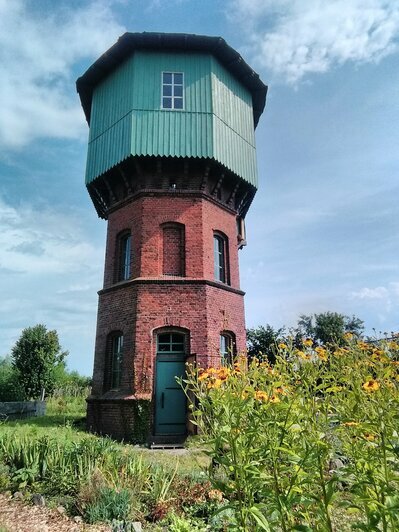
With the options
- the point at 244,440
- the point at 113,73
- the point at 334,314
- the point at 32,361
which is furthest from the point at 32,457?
the point at 334,314

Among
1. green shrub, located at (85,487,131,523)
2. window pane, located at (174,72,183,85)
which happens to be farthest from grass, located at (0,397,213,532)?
window pane, located at (174,72,183,85)

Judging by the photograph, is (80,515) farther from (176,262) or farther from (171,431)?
(176,262)

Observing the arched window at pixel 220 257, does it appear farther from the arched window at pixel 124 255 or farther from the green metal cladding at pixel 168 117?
the arched window at pixel 124 255

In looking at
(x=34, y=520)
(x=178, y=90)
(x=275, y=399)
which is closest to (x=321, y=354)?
(x=275, y=399)

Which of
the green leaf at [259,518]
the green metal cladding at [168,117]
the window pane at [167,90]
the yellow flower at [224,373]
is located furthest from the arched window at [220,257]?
the green leaf at [259,518]

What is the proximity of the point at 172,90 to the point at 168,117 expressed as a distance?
4.26ft

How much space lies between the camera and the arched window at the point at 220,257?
1328 centimetres

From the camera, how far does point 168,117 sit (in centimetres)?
1286

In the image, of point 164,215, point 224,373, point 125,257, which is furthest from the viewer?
point 125,257

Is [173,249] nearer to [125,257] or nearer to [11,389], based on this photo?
[125,257]

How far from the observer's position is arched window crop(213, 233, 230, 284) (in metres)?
13.3

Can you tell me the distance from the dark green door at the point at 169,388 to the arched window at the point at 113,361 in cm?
155

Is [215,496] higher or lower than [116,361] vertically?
lower

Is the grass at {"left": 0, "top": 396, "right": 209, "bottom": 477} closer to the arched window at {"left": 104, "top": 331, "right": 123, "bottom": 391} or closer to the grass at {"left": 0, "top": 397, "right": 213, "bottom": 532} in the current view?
the grass at {"left": 0, "top": 397, "right": 213, "bottom": 532}
